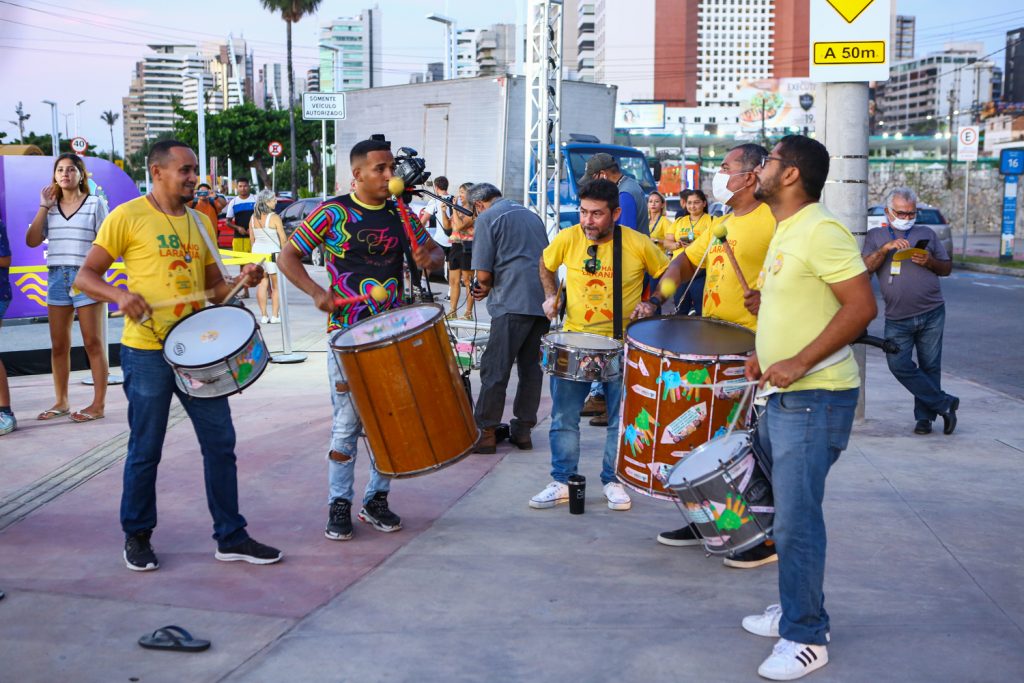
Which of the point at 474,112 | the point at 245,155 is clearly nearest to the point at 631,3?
the point at 245,155

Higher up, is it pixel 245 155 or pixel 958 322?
pixel 245 155

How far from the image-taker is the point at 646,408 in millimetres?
4984

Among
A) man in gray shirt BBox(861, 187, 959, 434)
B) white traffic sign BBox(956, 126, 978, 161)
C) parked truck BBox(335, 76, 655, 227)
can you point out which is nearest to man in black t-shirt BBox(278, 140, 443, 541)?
man in gray shirt BBox(861, 187, 959, 434)

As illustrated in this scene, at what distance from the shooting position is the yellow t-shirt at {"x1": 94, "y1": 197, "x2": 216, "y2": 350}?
15.9 ft

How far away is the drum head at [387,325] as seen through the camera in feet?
16.1

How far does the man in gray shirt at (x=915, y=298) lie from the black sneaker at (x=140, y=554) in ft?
16.9

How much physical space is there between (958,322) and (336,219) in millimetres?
12985

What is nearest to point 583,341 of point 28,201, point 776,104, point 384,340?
point 384,340

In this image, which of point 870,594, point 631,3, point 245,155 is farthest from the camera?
point 631,3

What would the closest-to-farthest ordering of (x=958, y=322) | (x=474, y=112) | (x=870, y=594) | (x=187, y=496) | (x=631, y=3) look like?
1. (x=870, y=594)
2. (x=187, y=496)
3. (x=958, y=322)
4. (x=474, y=112)
5. (x=631, y=3)

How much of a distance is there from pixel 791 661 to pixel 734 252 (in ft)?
7.04

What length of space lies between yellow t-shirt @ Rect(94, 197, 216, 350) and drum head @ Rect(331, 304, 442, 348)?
0.75m

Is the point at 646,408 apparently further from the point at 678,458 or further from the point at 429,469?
the point at 429,469

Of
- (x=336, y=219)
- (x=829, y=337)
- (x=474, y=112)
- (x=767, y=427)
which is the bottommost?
(x=767, y=427)
